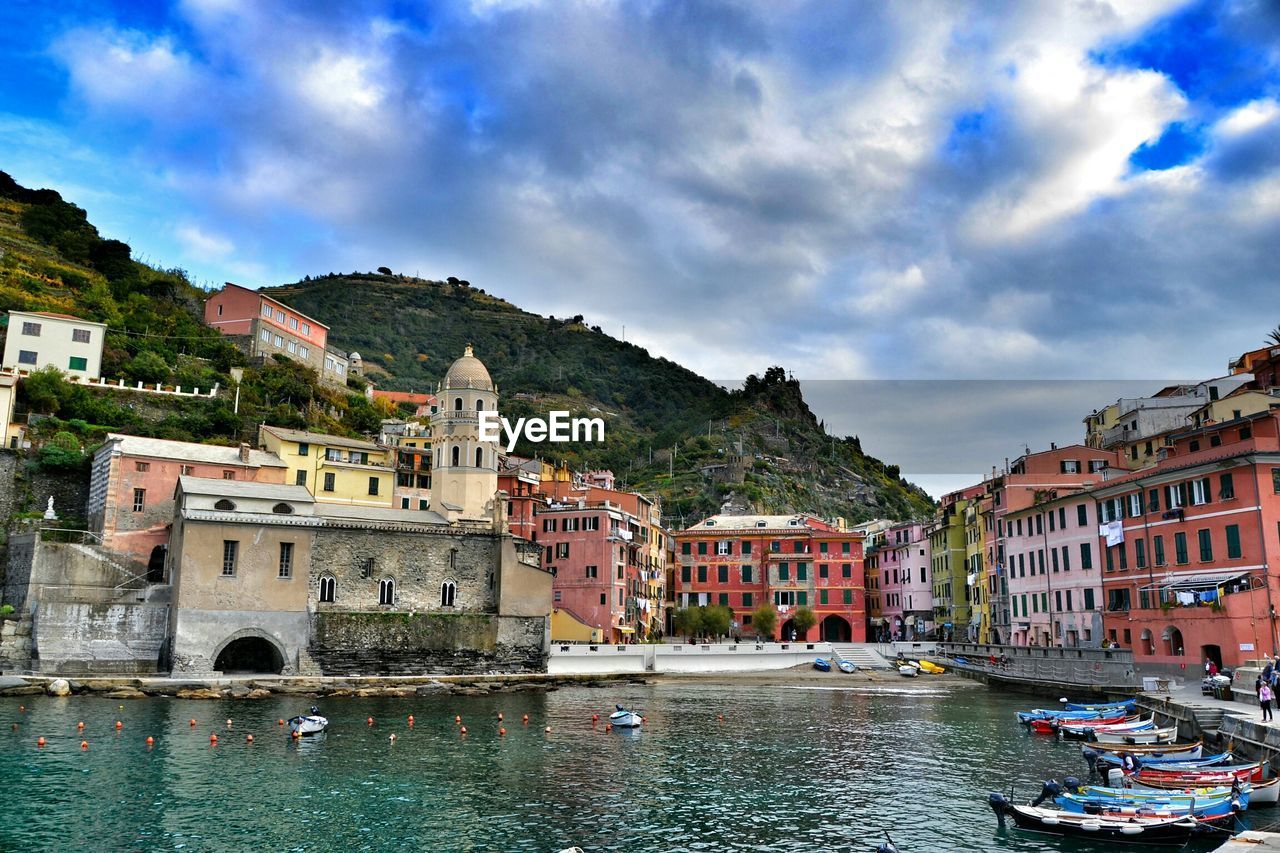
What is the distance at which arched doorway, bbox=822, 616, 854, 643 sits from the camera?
79606 millimetres

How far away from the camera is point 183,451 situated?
182ft

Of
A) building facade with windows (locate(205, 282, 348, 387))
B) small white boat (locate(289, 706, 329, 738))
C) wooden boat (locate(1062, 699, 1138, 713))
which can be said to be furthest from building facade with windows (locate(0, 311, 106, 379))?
wooden boat (locate(1062, 699, 1138, 713))

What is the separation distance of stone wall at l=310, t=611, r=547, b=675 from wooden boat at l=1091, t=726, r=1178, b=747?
32.3 meters

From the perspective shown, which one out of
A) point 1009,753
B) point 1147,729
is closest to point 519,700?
point 1009,753

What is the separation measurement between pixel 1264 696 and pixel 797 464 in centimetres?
11939

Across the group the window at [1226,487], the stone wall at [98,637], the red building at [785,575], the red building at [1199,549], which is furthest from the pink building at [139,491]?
the window at [1226,487]

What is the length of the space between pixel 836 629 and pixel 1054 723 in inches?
1807

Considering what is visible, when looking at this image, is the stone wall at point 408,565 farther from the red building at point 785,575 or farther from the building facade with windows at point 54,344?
the red building at point 785,575

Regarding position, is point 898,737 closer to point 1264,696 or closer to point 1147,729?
point 1147,729

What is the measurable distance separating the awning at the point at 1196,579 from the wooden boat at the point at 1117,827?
2423 cm

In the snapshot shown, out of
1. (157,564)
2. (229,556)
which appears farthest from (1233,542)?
(157,564)

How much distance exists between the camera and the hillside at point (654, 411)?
128750mm

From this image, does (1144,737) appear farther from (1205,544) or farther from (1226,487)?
(1226,487)

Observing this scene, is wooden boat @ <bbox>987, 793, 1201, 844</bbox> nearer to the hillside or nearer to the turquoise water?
the turquoise water
